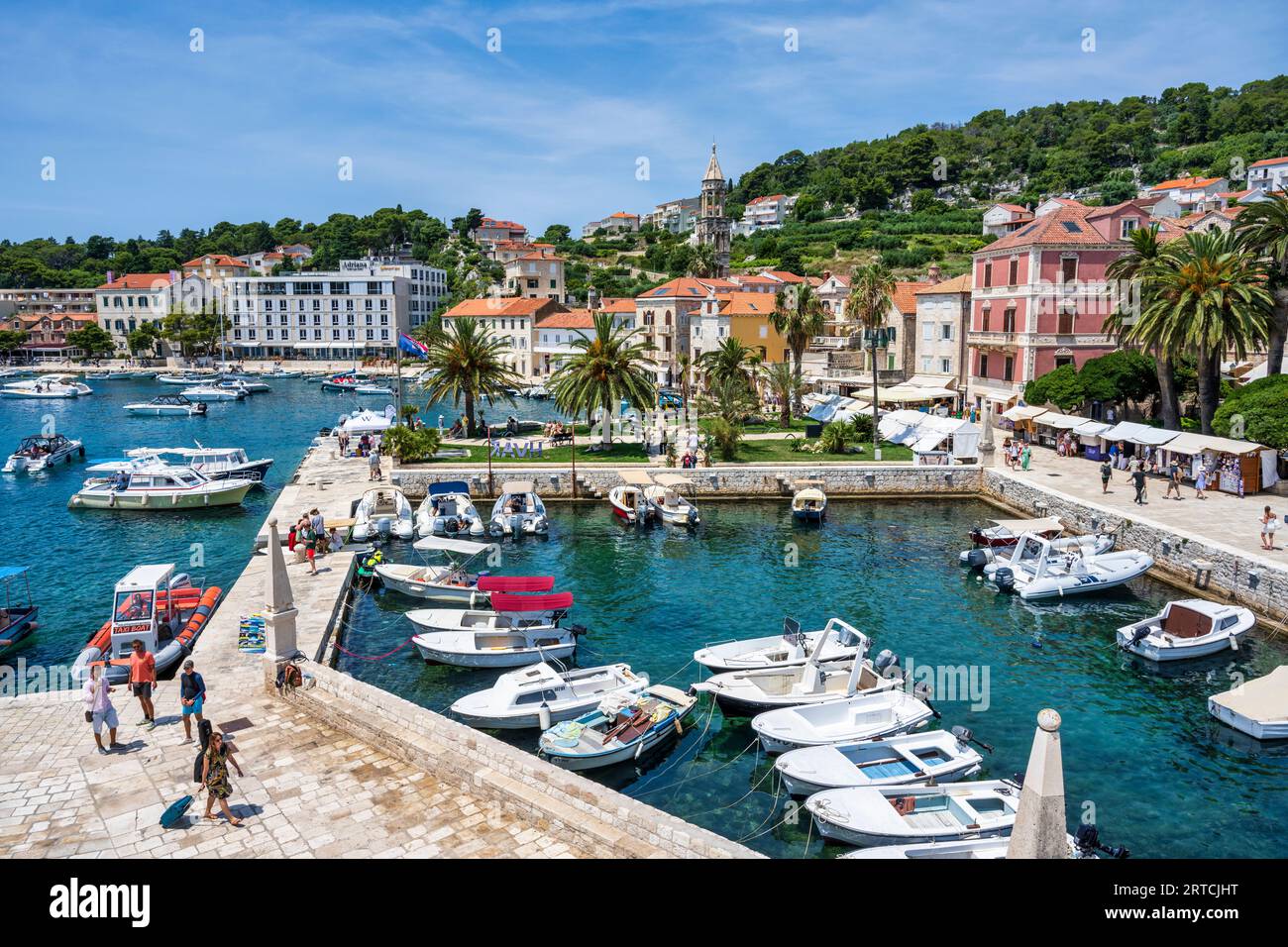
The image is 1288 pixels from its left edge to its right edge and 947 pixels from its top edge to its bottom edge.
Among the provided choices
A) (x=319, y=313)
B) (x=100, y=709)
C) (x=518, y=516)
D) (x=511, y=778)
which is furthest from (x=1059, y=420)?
(x=319, y=313)

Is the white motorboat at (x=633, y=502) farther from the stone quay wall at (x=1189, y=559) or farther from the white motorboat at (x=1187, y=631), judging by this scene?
the white motorboat at (x=1187, y=631)

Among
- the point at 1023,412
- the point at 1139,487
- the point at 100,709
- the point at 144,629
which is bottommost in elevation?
the point at 144,629

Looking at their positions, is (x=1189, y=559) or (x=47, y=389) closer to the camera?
(x=1189, y=559)

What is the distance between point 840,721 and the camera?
19.2 m

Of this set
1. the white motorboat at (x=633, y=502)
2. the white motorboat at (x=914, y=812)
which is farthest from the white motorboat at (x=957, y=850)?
the white motorboat at (x=633, y=502)

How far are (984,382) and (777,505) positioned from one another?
22.6 meters

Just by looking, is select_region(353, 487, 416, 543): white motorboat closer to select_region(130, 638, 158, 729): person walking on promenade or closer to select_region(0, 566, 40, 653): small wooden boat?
select_region(0, 566, 40, 653): small wooden boat

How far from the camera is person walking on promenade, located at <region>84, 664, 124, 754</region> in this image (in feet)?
48.0

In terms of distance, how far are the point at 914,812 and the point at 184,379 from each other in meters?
115

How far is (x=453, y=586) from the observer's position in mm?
28266

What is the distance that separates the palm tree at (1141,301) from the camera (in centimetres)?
4166

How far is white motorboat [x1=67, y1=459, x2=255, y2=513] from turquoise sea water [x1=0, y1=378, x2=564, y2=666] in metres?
0.61

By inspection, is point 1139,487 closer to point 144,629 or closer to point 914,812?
point 914,812

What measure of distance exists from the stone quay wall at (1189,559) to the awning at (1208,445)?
5554 mm
